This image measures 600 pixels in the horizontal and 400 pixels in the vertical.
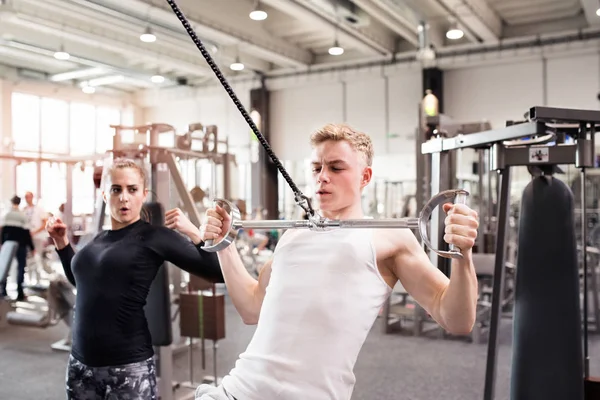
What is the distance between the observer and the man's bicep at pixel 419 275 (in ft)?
4.24

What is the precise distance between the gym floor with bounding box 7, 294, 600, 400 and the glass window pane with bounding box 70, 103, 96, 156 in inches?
337

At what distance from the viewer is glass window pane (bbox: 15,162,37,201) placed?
12.3 metres

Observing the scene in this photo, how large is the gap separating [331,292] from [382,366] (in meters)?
3.48

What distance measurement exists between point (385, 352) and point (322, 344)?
391 centimetres

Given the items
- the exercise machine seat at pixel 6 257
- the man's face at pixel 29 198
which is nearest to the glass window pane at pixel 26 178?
the man's face at pixel 29 198

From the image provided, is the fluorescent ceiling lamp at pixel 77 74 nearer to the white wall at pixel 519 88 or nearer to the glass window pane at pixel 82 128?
the glass window pane at pixel 82 128

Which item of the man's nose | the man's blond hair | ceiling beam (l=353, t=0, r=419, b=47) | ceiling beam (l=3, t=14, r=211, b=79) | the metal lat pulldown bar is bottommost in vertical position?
the metal lat pulldown bar

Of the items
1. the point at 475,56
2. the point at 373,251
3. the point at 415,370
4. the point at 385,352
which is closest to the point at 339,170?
the point at 373,251

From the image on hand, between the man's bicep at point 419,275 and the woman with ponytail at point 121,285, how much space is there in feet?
2.80

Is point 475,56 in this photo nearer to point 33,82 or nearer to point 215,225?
point 33,82

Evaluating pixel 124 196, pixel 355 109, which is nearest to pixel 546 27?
pixel 355 109

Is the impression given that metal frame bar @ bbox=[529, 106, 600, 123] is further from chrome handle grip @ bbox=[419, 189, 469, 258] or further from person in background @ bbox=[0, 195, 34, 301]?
person in background @ bbox=[0, 195, 34, 301]

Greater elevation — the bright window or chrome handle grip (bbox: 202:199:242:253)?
the bright window

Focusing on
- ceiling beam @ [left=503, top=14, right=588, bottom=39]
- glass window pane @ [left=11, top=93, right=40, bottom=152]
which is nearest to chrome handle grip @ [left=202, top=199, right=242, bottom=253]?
ceiling beam @ [left=503, top=14, right=588, bottom=39]
